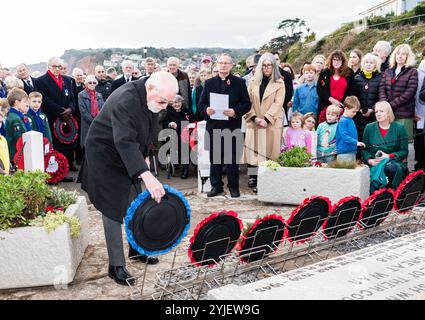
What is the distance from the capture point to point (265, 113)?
8.07 meters

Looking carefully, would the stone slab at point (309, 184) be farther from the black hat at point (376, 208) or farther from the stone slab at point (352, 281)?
the stone slab at point (352, 281)

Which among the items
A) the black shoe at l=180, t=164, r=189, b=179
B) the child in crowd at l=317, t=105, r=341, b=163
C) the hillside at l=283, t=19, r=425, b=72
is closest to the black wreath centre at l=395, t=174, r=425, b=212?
the child in crowd at l=317, t=105, r=341, b=163

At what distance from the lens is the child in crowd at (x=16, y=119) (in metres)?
7.75

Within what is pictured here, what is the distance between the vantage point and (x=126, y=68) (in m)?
10.4

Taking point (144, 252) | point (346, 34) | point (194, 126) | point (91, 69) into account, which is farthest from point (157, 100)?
point (346, 34)

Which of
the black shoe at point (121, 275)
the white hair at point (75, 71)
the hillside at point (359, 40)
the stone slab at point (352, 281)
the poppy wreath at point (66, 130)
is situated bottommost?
the black shoe at point (121, 275)

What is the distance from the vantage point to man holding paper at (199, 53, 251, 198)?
7734 mm

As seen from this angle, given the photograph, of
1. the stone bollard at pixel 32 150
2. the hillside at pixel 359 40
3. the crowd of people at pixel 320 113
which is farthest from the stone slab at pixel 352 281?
the hillside at pixel 359 40

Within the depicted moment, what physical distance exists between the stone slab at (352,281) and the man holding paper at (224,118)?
392 cm

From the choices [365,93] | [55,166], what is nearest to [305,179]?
[365,93]

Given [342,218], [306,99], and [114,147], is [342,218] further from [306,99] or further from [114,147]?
[306,99]

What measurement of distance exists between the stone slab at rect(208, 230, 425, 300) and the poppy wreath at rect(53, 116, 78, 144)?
7.19 metres

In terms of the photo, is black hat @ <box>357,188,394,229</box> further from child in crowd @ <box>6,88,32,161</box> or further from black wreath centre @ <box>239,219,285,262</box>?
child in crowd @ <box>6,88,32,161</box>

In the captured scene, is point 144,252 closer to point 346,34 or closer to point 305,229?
point 305,229
